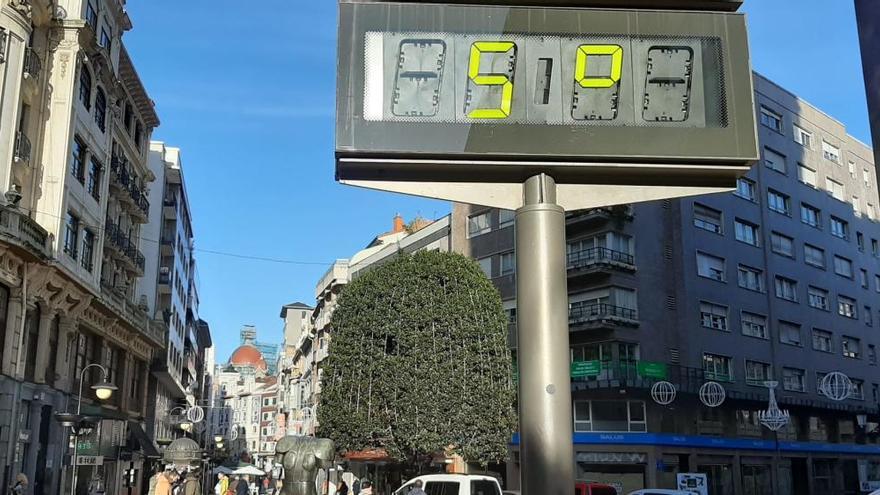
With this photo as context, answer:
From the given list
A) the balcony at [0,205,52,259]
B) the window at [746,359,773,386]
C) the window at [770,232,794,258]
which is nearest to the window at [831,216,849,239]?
the window at [770,232,794,258]

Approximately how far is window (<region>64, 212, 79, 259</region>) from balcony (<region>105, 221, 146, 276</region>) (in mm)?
5439

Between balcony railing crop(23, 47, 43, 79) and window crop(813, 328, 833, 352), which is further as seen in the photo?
window crop(813, 328, 833, 352)

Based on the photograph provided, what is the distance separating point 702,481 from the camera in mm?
34000

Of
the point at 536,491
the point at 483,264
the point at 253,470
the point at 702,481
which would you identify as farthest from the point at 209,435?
the point at 536,491

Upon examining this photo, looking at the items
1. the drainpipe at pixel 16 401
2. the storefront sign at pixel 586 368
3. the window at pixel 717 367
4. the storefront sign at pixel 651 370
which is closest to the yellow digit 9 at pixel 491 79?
the drainpipe at pixel 16 401

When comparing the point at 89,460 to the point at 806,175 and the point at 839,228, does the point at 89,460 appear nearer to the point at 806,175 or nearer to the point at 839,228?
the point at 806,175

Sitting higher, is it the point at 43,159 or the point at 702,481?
the point at 43,159

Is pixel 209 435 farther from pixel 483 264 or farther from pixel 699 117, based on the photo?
pixel 699 117

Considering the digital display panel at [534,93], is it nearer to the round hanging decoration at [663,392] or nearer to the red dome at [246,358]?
the round hanging decoration at [663,392]

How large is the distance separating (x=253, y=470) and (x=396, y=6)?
50.1m

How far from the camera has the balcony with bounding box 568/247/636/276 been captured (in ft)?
137

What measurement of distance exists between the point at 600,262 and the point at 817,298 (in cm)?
2110

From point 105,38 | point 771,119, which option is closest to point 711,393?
point 771,119

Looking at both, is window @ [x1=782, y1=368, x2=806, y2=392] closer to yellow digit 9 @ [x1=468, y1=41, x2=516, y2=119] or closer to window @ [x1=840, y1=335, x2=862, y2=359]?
window @ [x1=840, y1=335, x2=862, y2=359]
